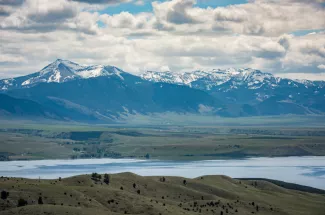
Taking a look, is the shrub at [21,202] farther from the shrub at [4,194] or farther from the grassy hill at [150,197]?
the shrub at [4,194]

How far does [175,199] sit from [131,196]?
19.3 m

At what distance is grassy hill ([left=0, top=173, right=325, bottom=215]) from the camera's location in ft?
390

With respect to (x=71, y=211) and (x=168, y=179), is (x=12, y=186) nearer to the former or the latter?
(x=71, y=211)

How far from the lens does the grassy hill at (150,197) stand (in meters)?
119

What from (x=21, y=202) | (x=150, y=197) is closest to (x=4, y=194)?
(x=21, y=202)

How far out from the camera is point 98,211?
376 ft

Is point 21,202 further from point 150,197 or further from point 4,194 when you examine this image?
point 150,197

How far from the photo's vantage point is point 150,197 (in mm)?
146875

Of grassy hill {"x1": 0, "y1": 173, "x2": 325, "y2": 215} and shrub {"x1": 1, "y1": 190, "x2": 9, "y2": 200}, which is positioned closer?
shrub {"x1": 1, "y1": 190, "x2": 9, "y2": 200}

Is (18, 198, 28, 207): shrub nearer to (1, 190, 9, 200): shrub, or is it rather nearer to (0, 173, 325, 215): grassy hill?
(0, 173, 325, 215): grassy hill

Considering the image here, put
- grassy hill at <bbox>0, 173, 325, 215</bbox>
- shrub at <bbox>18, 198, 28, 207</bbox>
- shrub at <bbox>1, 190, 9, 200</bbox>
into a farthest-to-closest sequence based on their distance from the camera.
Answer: grassy hill at <bbox>0, 173, 325, 215</bbox>
shrub at <bbox>1, 190, 9, 200</bbox>
shrub at <bbox>18, 198, 28, 207</bbox>

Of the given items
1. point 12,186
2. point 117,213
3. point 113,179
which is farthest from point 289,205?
point 12,186

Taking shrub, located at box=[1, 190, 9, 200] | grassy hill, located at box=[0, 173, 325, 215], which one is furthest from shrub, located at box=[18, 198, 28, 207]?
shrub, located at box=[1, 190, 9, 200]

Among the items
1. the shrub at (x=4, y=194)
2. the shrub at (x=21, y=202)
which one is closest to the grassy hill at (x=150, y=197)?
the shrub at (x=4, y=194)
